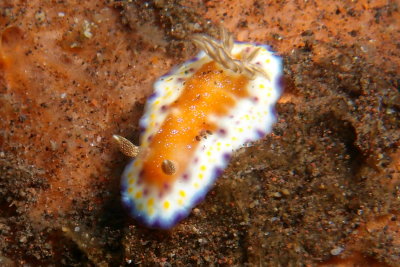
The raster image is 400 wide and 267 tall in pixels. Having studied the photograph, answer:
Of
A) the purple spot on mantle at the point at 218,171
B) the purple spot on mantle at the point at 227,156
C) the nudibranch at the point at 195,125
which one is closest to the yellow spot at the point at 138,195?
the nudibranch at the point at 195,125

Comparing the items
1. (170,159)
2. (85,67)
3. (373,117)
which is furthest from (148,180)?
(373,117)

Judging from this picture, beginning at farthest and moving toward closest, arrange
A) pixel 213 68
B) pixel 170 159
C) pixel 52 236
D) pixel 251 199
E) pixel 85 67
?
pixel 85 67 < pixel 213 68 < pixel 52 236 < pixel 170 159 < pixel 251 199

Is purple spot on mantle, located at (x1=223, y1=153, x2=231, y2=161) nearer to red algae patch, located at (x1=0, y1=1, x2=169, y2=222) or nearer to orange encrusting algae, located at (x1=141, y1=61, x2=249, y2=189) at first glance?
orange encrusting algae, located at (x1=141, y1=61, x2=249, y2=189)

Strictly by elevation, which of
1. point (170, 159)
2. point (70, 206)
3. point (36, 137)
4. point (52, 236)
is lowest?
point (52, 236)

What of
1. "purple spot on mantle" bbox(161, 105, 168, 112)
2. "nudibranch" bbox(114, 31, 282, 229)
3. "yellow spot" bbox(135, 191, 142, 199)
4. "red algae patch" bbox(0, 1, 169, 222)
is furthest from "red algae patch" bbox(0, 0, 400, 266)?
"purple spot on mantle" bbox(161, 105, 168, 112)

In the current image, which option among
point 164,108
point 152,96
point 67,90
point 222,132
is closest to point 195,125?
point 222,132

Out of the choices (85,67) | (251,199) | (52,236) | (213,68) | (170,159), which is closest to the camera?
(251,199)

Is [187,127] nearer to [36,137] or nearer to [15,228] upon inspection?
[36,137]
